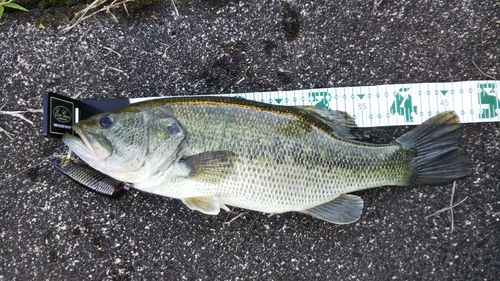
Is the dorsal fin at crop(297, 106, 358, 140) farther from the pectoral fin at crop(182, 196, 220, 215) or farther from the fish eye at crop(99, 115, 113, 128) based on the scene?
the fish eye at crop(99, 115, 113, 128)

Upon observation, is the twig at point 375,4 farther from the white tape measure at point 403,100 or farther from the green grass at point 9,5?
the green grass at point 9,5

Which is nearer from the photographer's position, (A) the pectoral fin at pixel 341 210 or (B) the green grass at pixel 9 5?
(A) the pectoral fin at pixel 341 210

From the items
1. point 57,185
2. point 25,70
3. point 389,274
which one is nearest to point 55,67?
point 25,70

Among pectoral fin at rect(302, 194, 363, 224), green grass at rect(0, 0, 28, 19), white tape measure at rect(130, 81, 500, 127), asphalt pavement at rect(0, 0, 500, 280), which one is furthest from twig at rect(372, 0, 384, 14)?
green grass at rect(0, 0, 28, 19)

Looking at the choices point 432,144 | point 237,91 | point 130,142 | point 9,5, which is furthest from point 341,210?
point 9,5

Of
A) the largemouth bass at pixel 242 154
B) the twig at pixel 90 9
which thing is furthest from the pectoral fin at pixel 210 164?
the twig at pixel 90 9

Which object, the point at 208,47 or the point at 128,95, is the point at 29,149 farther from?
the point at 208,47
